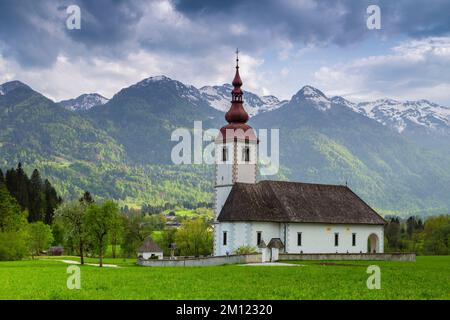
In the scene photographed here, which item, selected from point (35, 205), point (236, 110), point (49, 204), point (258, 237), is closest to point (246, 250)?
point (258, 237)

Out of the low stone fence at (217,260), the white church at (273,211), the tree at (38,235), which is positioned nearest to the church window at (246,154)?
the white church at (273,211)

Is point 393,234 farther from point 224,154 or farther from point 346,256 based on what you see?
point 346,256

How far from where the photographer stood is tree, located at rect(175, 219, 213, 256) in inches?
4429

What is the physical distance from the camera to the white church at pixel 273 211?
77375 mm

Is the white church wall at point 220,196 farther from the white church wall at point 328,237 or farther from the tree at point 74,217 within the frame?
the tree at point 74,217

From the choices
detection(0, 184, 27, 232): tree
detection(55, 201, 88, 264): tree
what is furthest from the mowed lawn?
detection(0, 184, 27, 232): tree

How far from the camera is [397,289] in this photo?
34719 millimetres

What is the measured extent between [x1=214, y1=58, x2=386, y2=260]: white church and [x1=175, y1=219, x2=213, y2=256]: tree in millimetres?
29945

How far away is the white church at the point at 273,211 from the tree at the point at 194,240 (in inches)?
1179

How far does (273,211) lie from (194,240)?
38.4 m

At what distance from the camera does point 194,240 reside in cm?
11494

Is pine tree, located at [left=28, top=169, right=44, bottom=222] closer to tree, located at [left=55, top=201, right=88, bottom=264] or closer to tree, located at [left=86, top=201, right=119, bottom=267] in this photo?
tree, located at [left=55, top=201, right=88, bottom=264]
